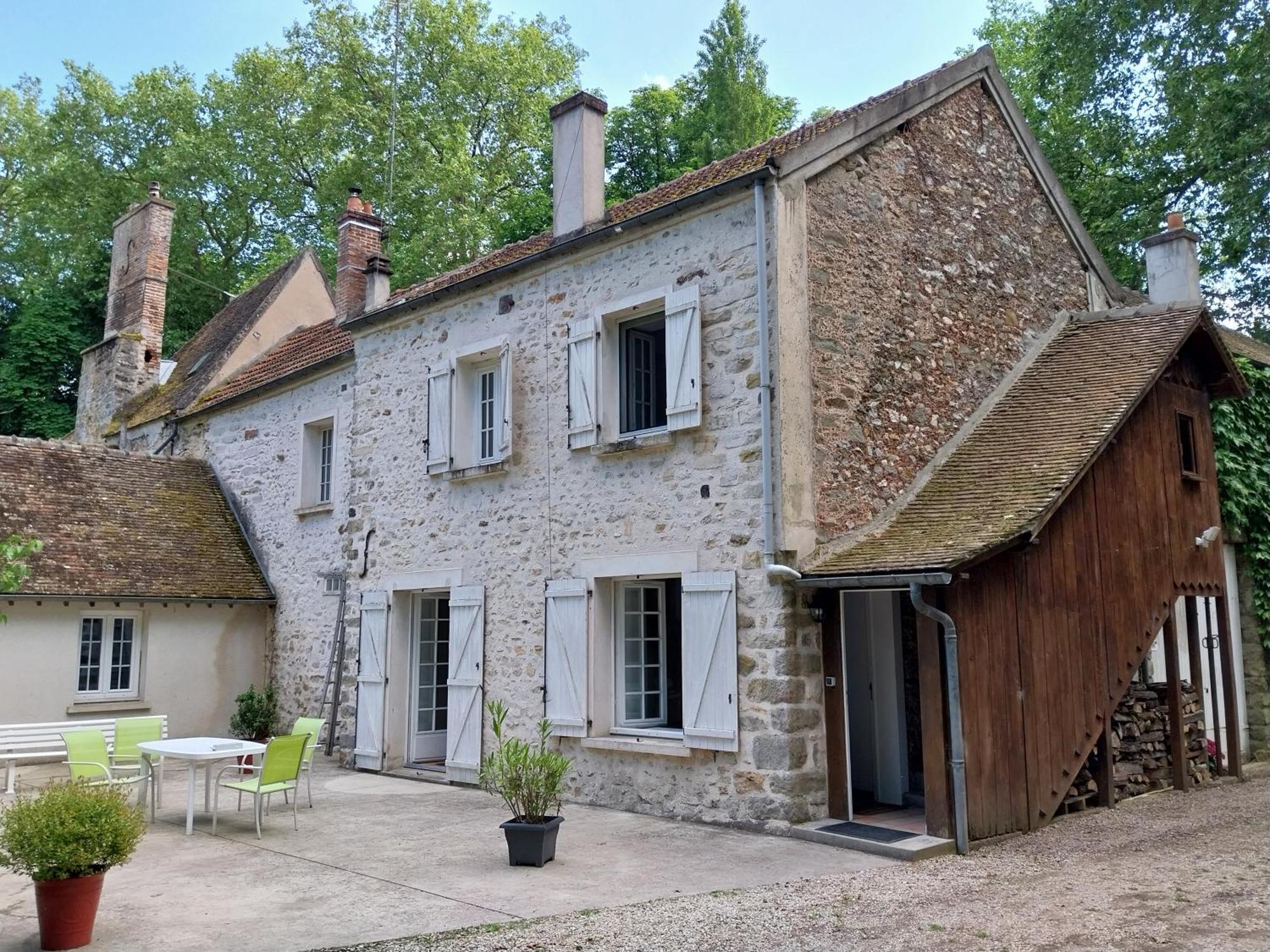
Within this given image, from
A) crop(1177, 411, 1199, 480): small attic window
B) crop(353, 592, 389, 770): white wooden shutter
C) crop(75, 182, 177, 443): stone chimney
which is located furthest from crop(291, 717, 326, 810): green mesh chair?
crop(75, 182, 177, 443): stone chimney

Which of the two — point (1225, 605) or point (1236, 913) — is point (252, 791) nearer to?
point (1236, 913)

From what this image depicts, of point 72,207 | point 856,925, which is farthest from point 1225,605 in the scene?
point 72,207

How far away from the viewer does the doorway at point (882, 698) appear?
30.4ft

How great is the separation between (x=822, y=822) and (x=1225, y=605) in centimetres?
554

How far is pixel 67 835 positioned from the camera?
5.06 meters

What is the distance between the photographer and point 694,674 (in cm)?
845

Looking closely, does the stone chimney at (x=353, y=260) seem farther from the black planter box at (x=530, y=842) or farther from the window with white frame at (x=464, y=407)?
the black planter box at (x=530, y=842)

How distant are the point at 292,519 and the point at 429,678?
3.98 metres

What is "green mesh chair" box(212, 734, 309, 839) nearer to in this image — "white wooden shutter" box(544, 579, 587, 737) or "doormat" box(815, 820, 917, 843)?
"white wooden shutter" box(544, 579, 587, 737)

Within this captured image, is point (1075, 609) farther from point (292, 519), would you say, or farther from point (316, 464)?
point (292, 519)

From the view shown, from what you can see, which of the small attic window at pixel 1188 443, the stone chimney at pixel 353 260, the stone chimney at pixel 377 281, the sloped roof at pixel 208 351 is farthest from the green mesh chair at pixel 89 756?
the small attic window at pixel 1188 443

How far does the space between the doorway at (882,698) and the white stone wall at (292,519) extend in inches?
253

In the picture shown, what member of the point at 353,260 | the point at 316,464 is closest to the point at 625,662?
the point at 316,464

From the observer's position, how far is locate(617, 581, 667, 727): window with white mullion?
952cm
